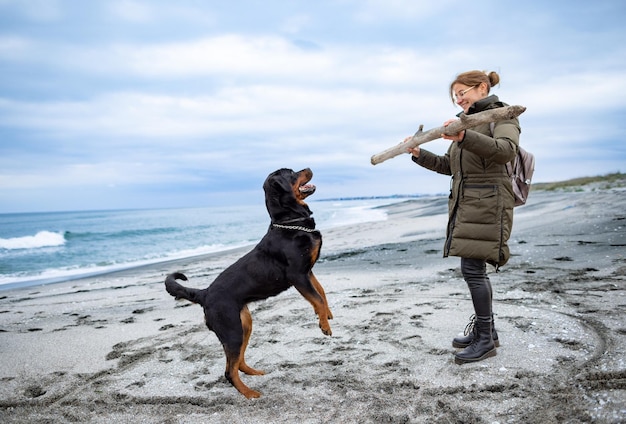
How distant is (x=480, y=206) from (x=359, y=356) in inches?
64.9

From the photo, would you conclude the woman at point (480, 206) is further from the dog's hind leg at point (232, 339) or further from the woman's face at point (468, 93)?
the dog's hind leg at point (232, 339)

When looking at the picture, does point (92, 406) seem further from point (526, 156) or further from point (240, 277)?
point (526, 156)

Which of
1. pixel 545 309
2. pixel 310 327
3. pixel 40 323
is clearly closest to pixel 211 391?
pixel 310 327

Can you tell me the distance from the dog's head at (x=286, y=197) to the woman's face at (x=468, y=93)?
138cm

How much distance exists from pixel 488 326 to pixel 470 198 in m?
1.05

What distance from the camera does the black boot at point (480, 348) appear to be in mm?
3428

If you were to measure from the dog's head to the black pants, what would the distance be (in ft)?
4.51

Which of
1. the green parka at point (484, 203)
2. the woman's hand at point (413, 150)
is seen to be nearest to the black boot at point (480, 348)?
the green parka at point (484, 203)

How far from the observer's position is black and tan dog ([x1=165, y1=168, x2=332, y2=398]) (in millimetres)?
3293

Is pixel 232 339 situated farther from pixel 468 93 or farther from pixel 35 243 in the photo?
pixel 35 243

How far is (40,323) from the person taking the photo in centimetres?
596

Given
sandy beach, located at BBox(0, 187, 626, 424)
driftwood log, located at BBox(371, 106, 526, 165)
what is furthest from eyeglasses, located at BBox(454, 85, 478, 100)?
sandy beach, located at BBox(0, 187, 626, 424)

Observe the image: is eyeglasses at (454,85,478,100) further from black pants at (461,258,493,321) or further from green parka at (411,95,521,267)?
black pants at (461,258,493,321)

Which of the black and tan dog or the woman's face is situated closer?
the black and tan dog
